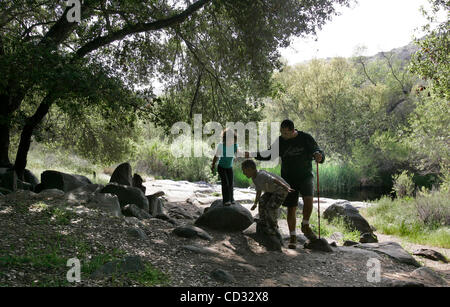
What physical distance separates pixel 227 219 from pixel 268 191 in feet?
4.56

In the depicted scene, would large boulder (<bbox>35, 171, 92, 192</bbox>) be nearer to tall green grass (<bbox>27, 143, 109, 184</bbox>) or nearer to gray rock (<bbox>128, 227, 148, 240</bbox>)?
gray rock (<bbox>128, 227, 148, 240</bbox>)

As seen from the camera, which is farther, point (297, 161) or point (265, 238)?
point (265, 238)

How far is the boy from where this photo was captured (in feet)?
17.3

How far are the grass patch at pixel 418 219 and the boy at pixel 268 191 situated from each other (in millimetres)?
4987

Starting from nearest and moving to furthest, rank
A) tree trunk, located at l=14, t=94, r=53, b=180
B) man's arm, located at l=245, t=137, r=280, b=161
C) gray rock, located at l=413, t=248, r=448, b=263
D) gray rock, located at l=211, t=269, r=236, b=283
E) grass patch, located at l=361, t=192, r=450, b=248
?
gray rock, located at l=211, t=269, r=236, b=283 < man's arm, located at l=245, t=137, r=280, b=161 < gray rock, located at l=413, t=248, r=448, b=263 < tree trunk, located at l=14, t=94, r=53, b=180 < grass patch, located at l=361, t=192, r=450, b=248

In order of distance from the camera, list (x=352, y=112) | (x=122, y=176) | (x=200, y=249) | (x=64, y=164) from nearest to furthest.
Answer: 1. (x=200, y=249)
2. (x=122, y=176)
3. (x=64, y=164)
4. (x=352, y=112)

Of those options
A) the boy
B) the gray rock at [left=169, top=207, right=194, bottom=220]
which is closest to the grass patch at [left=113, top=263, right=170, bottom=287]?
the boy

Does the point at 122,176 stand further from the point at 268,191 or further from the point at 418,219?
the point at 418,219

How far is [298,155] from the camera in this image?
5562mm

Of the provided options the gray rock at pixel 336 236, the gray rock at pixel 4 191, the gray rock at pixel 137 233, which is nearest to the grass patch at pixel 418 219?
the gray rock at pixel 336 236

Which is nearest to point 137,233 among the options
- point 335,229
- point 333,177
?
point 335,229

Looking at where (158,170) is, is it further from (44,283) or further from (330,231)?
(44,283)

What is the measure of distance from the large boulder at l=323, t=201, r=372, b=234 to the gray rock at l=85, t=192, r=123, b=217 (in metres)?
5.91

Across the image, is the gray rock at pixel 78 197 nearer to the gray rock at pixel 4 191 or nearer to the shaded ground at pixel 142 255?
the shaded ground at pixel 142 255
